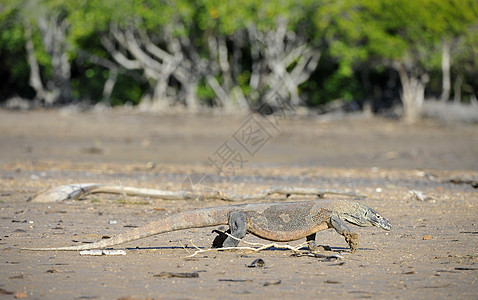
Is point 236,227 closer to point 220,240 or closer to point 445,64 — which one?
point 220,240

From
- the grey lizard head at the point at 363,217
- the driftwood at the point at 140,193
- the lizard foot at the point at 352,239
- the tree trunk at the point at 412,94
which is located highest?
the grey lizard head at the point at 363,217

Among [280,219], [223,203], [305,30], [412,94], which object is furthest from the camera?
[305,30]

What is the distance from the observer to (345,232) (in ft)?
20.2

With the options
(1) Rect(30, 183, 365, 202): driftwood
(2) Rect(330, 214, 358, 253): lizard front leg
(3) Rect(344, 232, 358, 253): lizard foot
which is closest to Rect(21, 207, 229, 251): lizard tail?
(2) Rect(330, 214, 358, 253): lizard front leg

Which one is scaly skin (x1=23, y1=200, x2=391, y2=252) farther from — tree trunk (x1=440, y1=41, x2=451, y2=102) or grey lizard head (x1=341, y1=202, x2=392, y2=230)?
tree trunk (x1=440, y1=41, x2=451, y2=102)

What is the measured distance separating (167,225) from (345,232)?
144cm

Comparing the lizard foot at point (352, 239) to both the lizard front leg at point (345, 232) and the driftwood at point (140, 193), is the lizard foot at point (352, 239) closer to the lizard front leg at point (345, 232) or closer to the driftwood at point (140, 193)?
the lizard front leg at point (345, 232)

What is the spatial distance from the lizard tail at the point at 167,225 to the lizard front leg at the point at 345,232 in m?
0.89

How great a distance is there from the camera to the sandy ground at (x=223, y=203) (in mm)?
5152

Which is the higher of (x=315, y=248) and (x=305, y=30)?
(x=305, y=30)

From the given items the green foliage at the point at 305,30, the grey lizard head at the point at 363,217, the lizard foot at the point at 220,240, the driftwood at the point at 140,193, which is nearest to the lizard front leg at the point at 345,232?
the grey lizard head at the point at 363,217

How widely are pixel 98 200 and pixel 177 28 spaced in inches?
690

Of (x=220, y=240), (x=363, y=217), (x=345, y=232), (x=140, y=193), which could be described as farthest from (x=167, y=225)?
(x=140, y=193)

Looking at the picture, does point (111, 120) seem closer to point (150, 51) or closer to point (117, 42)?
point (150, 51)
